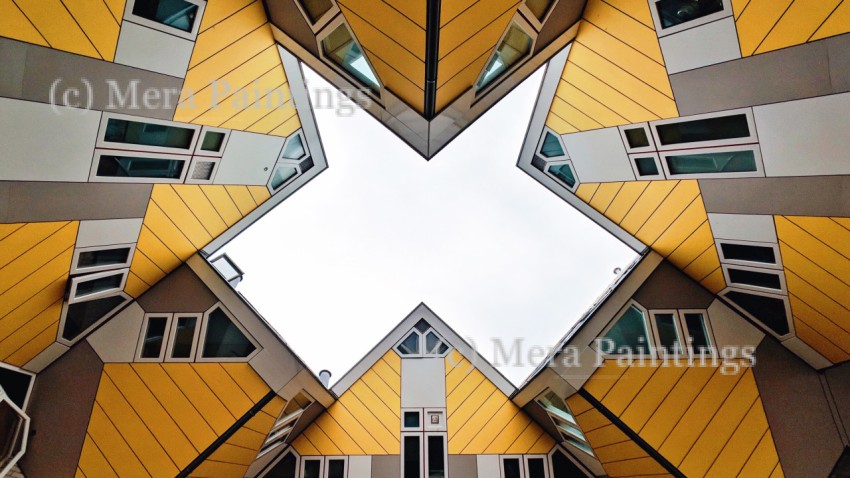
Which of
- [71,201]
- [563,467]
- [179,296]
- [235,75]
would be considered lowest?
[563,467]

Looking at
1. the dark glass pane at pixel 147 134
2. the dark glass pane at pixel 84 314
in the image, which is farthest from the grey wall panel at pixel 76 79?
the dark glass pane at pixel 84 314

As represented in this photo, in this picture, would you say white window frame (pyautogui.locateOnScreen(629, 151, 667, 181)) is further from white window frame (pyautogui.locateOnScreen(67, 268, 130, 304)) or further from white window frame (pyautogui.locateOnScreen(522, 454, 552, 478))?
white window frame (pyautogui.locateOnScreen(67, 268, 130, 304))

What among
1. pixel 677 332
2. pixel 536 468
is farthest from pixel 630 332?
pixel 536 468

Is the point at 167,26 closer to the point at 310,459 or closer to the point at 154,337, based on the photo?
the point at 154,337

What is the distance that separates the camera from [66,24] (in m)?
4.52

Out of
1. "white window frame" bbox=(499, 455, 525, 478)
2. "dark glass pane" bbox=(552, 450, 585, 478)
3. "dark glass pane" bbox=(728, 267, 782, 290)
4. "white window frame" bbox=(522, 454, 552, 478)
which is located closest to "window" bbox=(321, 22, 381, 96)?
"dark glass pane" bbox=(728, 267, 782, 290)

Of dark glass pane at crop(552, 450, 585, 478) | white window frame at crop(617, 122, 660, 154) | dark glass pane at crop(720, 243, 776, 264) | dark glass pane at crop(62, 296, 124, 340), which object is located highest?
white window frame at crop(617, 122, 660, 154)

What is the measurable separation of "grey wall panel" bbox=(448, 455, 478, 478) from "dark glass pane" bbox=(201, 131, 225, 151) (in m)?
8.01

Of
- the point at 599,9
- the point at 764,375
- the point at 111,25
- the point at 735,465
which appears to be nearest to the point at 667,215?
the point at 764,375

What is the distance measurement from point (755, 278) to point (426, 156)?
559cm

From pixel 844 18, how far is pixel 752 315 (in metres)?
5.53

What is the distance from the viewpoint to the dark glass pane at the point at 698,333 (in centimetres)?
798

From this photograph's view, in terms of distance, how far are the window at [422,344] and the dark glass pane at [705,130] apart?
7.03 m

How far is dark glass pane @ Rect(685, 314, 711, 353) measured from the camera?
798 centimetres
